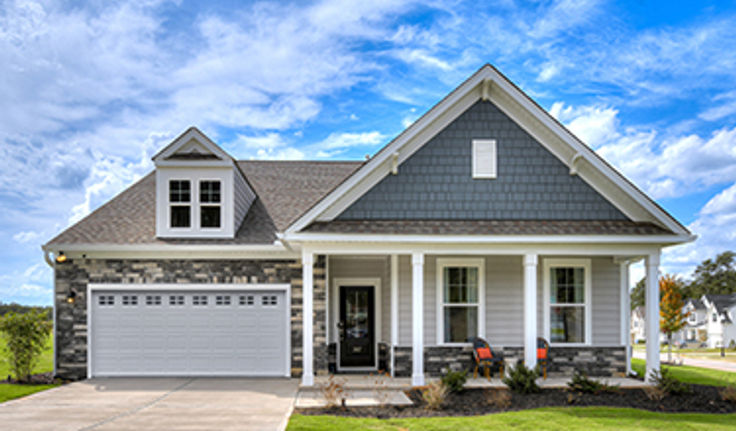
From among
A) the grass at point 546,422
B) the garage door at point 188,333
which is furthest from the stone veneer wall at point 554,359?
the grass at point 546,422

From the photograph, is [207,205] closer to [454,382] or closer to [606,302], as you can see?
[454,382]

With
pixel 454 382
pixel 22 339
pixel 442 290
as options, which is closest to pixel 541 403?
pixel 454 382

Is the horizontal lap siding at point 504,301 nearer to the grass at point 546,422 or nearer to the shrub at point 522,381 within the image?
the shrub at point 522,381

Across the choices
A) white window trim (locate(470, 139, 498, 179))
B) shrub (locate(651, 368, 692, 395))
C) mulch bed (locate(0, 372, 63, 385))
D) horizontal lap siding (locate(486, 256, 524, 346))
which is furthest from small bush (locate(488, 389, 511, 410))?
mulch bed (locate(0, 372, 63, 385))

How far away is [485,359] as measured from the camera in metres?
11.8

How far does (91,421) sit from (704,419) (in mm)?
9433

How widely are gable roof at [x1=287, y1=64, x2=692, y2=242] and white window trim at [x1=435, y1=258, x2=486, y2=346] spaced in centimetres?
249

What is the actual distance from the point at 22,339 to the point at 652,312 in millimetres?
13635

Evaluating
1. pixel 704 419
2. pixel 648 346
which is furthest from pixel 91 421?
pixel 648 346

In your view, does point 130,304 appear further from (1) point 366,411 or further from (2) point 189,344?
(1) point 366,411

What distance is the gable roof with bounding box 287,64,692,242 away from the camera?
11.6 m

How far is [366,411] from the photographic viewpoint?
9086mm

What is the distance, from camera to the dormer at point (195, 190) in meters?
13.1

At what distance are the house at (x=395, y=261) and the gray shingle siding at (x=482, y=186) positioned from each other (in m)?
0.03
